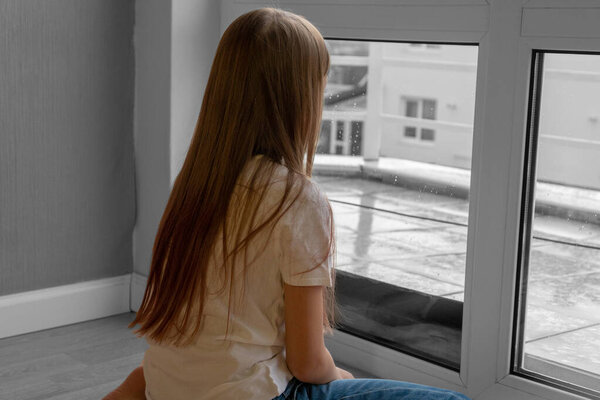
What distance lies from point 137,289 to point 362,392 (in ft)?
4.47

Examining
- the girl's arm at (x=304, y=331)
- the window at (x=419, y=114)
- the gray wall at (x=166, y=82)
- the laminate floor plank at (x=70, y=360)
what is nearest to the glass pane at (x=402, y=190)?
the window at (x=419, y=114)

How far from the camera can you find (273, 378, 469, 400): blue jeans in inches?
46.1

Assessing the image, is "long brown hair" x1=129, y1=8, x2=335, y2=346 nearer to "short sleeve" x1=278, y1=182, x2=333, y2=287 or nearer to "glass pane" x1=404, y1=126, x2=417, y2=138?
"short sleeve" x1=278, y1=182, x2=333, y2=287

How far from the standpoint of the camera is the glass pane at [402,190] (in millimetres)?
1781

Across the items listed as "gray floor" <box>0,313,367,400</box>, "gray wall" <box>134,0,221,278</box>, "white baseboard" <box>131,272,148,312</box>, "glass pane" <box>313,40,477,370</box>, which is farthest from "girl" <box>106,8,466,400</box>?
"white baseboard" <box>131,272,148,312</box>

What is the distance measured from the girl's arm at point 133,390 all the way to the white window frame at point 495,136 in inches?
29.3

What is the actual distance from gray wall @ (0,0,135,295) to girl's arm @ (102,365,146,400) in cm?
98

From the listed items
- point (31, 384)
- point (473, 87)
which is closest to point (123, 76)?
point (31, 384)

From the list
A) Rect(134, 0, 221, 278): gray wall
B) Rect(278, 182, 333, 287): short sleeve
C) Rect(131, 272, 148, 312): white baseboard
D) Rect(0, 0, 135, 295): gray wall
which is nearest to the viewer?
Rect(278, 182, 333, 287): short sleeve

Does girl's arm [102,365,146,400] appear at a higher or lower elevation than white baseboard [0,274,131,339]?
higher

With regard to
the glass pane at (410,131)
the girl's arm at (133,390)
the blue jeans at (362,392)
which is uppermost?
the glass pane at (410,131)

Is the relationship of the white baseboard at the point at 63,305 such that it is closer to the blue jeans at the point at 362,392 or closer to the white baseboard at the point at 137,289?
the white baseboard at the point at 137,289

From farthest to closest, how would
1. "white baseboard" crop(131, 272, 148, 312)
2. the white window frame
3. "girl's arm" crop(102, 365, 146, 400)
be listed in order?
1. "white baseboard" crop(131, 272, 148, 312)
2. the white window frame
3. "girl's arm" crop(102, 365, 146, 400)

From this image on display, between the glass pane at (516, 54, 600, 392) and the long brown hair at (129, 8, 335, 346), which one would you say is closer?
the long brown hair at (129, 8, 335, 346)
